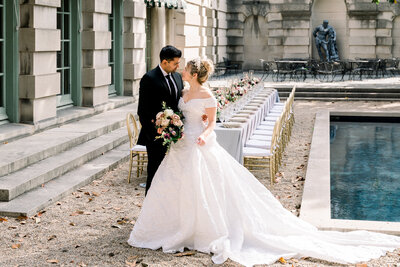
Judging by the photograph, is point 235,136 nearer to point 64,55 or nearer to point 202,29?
point 64,55

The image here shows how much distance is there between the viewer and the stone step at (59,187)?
7.48m

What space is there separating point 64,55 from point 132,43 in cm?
335

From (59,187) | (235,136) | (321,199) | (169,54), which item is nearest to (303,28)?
(235,136)

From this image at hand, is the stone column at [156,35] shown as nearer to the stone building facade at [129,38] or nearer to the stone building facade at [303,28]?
the stone building facade at [129,38]

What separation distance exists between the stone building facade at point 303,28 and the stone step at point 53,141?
1873cm

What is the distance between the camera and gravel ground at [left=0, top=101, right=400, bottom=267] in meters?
5.96

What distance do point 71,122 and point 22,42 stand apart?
217 centimetres

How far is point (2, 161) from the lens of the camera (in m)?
8.59

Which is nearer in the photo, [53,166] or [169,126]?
[169,126]

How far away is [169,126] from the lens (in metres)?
6.39

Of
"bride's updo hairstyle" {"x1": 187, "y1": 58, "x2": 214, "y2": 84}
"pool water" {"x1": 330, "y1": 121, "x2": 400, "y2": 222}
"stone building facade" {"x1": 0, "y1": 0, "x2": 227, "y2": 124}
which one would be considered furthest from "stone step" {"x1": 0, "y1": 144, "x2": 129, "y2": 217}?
"pool water" {"x1": 330, "y1": 121, "x2": 400, "y2": 222}

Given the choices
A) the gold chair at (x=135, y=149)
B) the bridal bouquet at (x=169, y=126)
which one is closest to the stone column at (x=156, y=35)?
the gold chair at (x=135, y=149)

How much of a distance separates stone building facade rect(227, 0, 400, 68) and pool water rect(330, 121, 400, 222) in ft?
46.2

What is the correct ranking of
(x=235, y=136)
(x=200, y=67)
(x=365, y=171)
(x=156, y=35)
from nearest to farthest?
(x=200, y=67)
(x=235, y=136)
(x=365, y=171)
(x=156, y=35)
